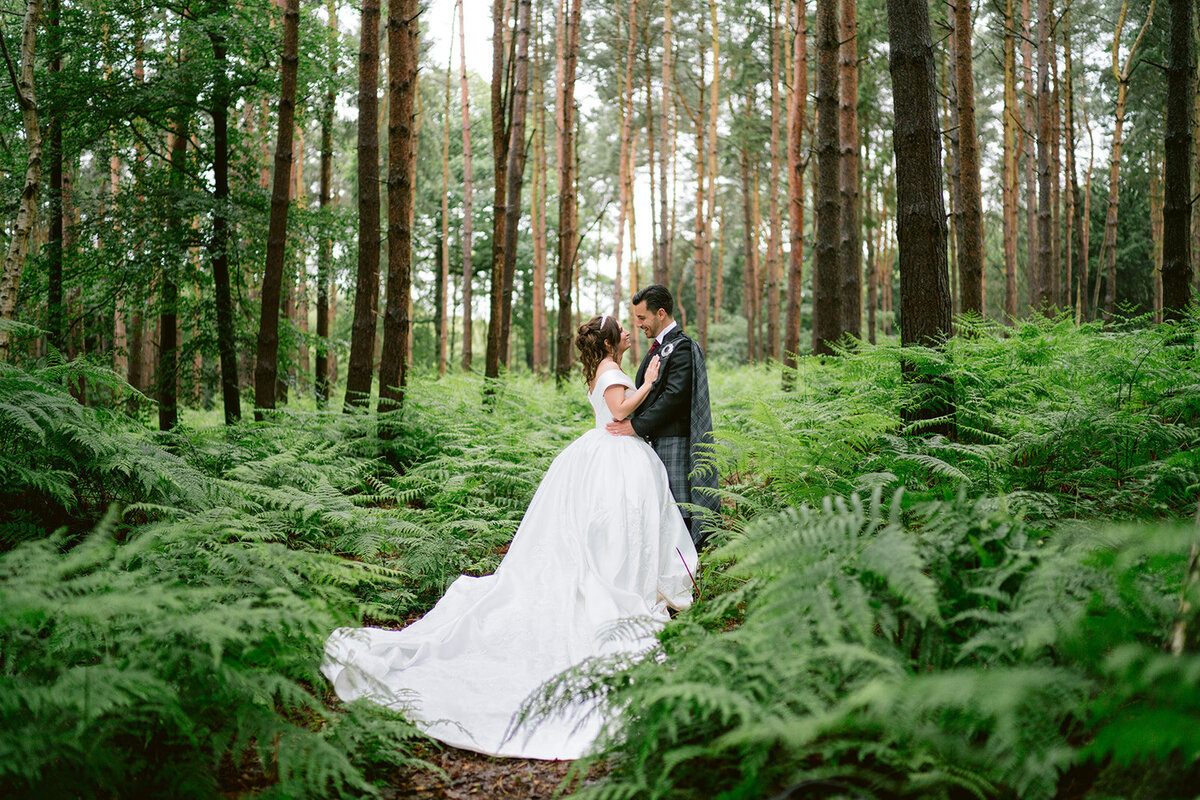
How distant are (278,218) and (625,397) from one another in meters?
6.56

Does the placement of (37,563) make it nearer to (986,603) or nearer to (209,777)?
(209,777)

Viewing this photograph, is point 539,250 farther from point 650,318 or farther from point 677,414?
point 677,414

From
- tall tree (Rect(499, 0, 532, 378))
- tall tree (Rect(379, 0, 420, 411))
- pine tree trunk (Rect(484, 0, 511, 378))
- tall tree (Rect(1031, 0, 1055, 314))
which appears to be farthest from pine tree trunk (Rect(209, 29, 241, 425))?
tall tree (Rect(1031, 0, 1055, 314))

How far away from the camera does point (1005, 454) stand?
438cm

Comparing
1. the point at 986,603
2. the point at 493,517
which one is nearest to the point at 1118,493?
the point at 986,603

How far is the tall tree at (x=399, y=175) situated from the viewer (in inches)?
316

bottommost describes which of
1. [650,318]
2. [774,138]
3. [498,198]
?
[650,318]

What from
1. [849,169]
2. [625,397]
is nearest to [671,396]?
[625,397]

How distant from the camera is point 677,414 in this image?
5.54m

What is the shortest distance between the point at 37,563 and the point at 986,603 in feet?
11.5

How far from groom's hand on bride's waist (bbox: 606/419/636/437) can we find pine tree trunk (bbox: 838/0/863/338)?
18.0ft

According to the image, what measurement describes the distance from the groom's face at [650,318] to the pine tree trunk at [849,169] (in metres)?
5.10

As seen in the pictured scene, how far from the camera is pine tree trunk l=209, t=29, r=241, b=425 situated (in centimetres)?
1031

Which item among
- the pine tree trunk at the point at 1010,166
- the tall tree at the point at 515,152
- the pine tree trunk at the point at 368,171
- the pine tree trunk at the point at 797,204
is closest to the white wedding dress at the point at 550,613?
the pine tree trunk at the point at 368,171
